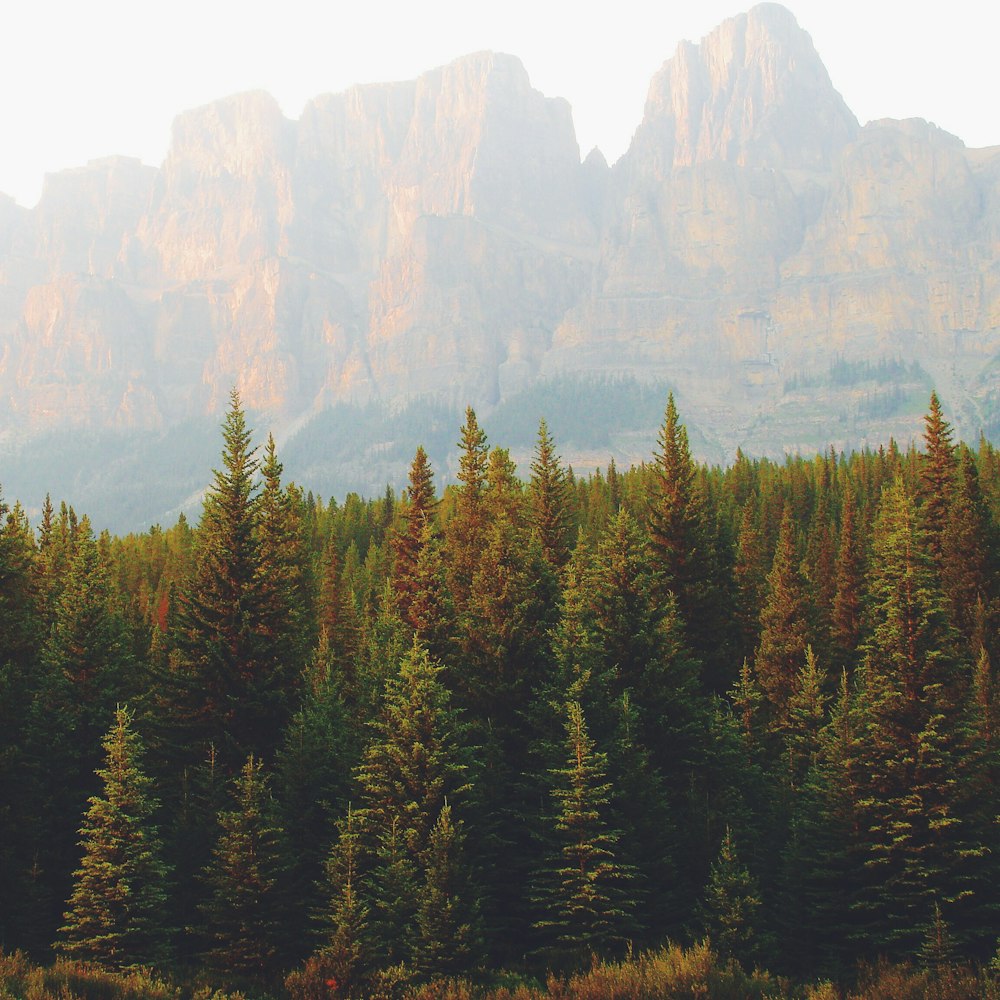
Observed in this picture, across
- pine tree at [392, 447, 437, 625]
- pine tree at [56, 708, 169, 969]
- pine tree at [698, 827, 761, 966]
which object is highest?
pine tree at [392, 447, 437, 625]

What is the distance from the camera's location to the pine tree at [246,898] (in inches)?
1271

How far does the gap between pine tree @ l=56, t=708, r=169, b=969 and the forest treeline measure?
91 millimetres

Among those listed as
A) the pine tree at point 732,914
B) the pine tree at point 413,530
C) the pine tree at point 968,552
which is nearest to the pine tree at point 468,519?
the pine tree at point 413,530

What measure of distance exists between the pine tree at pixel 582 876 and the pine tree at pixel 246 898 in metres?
8.08

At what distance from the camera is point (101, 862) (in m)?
30.9

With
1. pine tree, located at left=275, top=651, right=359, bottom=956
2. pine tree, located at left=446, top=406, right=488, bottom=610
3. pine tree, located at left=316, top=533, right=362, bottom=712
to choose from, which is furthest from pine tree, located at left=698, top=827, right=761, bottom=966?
pine tree, located at left=316, top=533, right=362, bottom=712

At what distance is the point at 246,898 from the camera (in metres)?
32.7

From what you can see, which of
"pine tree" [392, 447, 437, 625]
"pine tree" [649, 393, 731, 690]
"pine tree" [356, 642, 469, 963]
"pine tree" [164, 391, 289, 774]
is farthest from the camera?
"pine tree" [392, 447, 437, 625]

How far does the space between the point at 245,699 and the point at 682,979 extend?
18.7 metres

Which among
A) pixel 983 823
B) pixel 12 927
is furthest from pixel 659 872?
pixel 12 927

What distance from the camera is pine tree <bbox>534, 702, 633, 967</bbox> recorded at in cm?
3189

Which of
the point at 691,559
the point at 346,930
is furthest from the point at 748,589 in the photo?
the point at 346,930

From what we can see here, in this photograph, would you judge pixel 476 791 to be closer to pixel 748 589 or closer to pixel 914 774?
pixel 914 774

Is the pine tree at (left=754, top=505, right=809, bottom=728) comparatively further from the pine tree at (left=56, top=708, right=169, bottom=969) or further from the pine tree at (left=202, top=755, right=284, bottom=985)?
the pine tree at (left=56, top=708, right=169, bottom=969)
